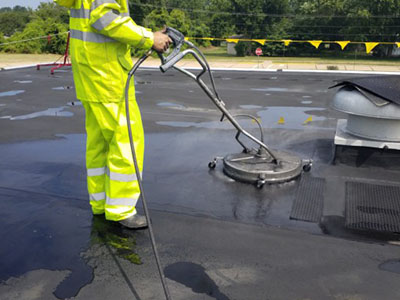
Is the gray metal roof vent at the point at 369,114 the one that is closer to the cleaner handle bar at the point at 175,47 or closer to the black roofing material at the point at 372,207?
the black roofing material at the point at 372,207

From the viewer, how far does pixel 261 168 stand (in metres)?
4.04

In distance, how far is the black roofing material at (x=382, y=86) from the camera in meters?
4.10

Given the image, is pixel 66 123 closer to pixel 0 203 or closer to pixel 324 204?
pixel 0 203

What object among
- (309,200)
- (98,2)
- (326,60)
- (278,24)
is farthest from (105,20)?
(278,24)

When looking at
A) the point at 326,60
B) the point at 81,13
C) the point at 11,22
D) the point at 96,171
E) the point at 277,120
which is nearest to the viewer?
the point at 81,13

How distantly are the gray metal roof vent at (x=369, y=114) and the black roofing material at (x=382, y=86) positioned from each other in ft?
0.17

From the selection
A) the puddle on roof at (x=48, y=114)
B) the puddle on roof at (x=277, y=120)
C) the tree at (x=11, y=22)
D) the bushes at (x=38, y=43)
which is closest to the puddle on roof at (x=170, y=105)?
the puddle on roof at (x=277, y=120)

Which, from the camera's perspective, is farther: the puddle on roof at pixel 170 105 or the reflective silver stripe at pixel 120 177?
the puddle on roof at pixel 170 105

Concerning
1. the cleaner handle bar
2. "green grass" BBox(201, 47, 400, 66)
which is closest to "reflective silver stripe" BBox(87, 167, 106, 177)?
the cleaner handle bar

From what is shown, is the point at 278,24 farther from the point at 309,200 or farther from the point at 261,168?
the point at 309,200

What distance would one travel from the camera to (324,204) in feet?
11.5

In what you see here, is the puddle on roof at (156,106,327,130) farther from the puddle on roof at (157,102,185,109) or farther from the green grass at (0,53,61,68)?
the green grass at (0,53,61,68)

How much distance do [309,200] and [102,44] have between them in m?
2.19

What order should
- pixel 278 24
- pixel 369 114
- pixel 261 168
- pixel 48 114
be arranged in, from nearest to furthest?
pixel 261 168
pixel 369 114
pixel 48 114
pixel 278 24
